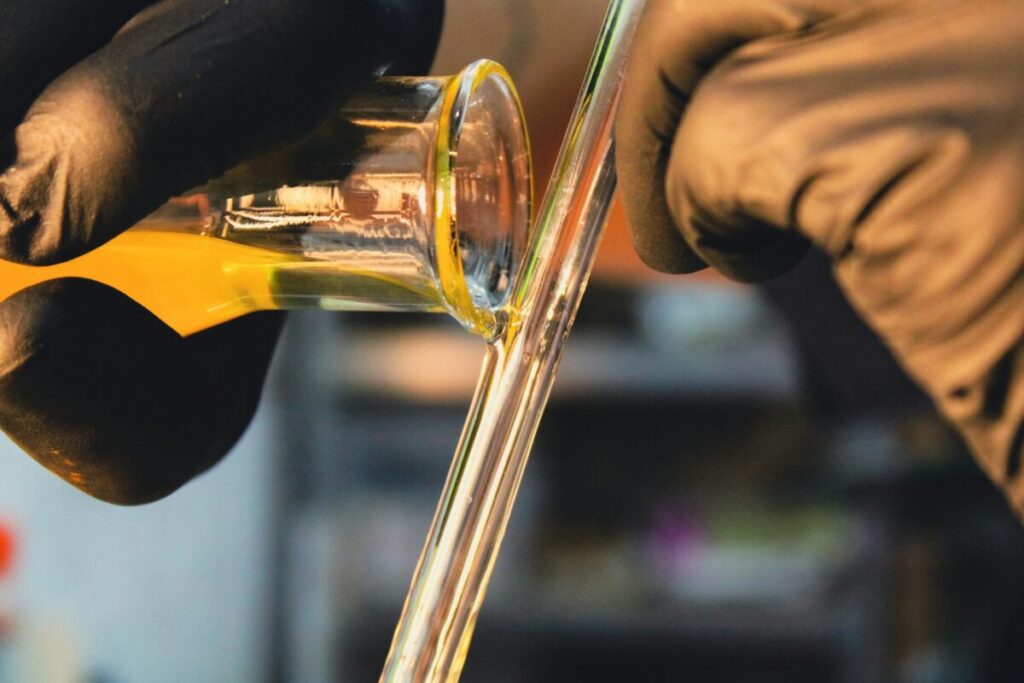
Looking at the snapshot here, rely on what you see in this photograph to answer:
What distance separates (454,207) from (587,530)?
1066 mm

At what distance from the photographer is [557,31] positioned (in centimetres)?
82

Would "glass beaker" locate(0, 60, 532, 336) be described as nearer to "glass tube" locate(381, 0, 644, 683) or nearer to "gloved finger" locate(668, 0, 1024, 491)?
"glass tube" locate(381, 0, 644, 683)

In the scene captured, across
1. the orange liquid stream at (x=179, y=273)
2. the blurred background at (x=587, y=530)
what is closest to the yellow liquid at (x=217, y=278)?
the orange liquid stream at (x=179, y=273)

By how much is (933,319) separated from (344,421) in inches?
47.1

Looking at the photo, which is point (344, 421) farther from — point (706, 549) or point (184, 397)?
point (184, 397)

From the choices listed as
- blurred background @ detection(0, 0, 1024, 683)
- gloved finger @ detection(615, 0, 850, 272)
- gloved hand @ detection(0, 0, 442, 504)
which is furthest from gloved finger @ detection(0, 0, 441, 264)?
blurred background @ detection(0, 0, 1024, 683)

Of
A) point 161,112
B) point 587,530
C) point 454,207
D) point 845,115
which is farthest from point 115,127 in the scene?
point 587,530

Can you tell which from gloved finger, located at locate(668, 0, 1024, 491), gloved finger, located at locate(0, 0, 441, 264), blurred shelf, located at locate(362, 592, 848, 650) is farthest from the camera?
Result: blurred shelf, located at locate(362, 592, 848, 650)

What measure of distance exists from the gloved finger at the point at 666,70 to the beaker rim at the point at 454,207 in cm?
6

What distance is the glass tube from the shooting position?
39cm

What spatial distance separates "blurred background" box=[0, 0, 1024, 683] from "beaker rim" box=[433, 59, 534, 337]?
2.67 feet

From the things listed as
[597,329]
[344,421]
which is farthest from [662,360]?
[344,421]

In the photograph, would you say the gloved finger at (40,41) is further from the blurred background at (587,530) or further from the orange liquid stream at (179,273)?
the blurred background at (587,530)

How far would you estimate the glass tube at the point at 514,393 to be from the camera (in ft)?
1.28
